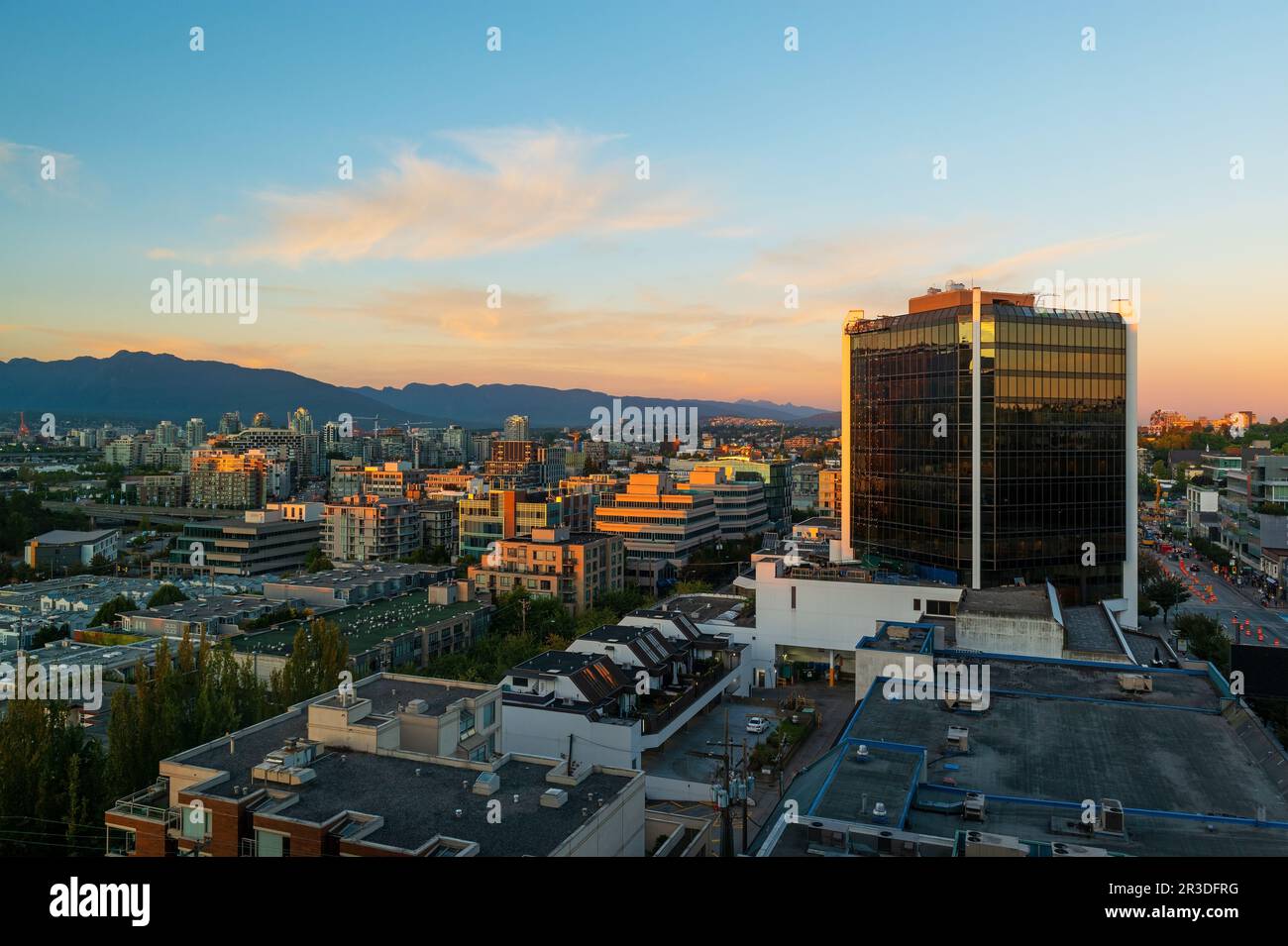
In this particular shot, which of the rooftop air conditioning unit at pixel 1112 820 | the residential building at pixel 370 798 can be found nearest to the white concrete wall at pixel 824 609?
the residential building at pixel 370 798

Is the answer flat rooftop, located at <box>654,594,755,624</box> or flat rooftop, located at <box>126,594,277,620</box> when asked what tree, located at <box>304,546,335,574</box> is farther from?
flat rooftop, located at <box>654,594,755,624</box>

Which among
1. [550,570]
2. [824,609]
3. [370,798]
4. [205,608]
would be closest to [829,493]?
[550,570]

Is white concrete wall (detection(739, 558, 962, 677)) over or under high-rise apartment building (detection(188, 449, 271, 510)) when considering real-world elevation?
under

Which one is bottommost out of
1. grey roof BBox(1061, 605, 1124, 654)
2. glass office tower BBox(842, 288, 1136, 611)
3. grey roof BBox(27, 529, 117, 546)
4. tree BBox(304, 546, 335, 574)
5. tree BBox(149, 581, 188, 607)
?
tree BBox(304, 546, 335, 574)

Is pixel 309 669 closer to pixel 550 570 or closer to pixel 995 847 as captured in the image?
pixel 995 847

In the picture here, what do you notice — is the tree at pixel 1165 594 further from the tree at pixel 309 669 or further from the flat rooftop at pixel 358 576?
the tree at pixel 309 669

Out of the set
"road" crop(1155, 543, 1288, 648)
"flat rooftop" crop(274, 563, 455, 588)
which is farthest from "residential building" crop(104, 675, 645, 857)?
"road" crop(1155, 543, 1288, 648)

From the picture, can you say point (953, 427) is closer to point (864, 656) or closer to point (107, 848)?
point (864, 656)
